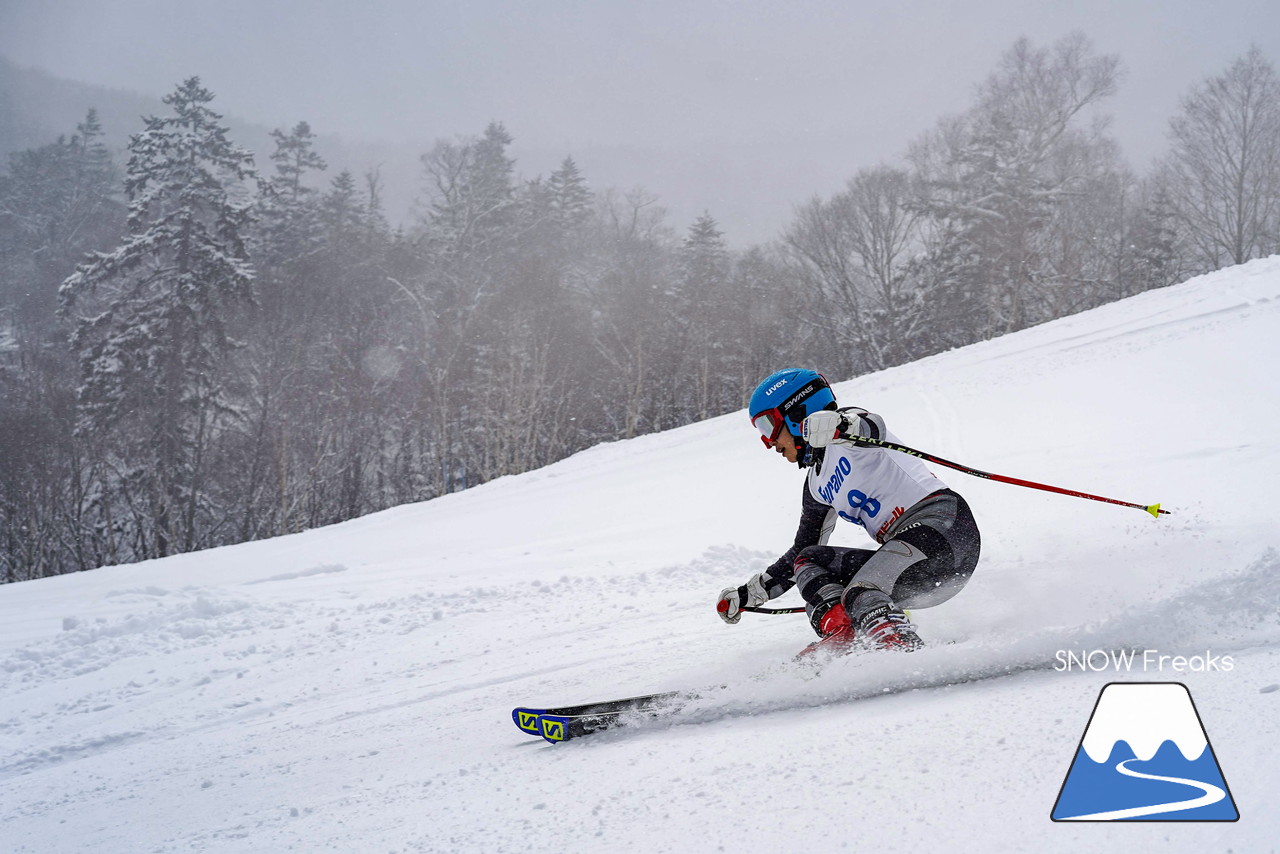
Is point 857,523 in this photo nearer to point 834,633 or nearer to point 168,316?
point 834,633

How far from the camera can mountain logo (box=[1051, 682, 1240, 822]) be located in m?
1.87

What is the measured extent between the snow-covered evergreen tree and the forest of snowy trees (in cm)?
9

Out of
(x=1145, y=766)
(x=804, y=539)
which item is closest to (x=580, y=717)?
(x=804, y=539)

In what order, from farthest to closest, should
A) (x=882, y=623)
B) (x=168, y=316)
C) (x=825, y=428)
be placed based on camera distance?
→ (x=168, y=316) < (x=825, y=428) < (x=882, y=623)

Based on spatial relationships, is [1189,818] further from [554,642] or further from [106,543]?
[106,543]

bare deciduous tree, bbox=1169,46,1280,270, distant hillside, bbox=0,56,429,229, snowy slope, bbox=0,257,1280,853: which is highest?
distant hillside, bbox=0,56,429,229

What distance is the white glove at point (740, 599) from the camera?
3914 millimetres

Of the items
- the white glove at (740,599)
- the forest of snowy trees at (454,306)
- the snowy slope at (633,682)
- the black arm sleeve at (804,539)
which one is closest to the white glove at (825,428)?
the black arm sleeve at (804,539)

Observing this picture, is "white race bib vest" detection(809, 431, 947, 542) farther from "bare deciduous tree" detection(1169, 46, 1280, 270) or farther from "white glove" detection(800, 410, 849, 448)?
"bare deciduous tree" detection(1169, 46, 1280, 270)

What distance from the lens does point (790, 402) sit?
12.6 feet

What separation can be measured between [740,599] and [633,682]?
0.68 metres

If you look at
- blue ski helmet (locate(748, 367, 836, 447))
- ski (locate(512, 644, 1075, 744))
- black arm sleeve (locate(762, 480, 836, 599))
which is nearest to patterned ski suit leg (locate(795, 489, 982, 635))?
black arm sleeve (locate(762, 480, 836, 599))

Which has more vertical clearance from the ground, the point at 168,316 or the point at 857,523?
the point at 168,316

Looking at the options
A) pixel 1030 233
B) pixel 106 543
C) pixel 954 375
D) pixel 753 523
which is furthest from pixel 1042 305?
pixel 106 543
